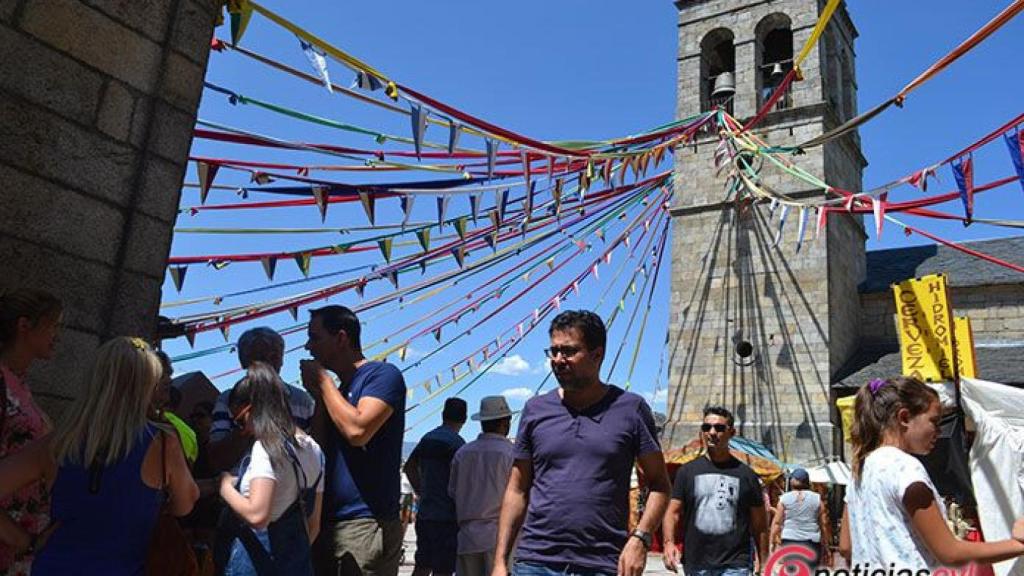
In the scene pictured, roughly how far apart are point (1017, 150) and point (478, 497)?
22.4ft

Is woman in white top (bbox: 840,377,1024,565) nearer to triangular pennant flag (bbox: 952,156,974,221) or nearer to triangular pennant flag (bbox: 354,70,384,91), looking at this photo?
triangular pennant flag (bbox: 354,70,384,91)

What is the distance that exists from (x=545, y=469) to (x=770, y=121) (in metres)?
17.0

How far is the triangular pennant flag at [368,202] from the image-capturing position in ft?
26.5

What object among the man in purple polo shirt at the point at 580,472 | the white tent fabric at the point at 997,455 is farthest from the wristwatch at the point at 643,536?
the white tent fabric at the point at 997,455

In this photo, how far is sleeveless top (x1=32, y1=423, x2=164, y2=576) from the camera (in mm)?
2488

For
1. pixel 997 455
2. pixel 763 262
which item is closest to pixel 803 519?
pixel 997 455

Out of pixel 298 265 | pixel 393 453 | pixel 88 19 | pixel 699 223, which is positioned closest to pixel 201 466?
pixel 393 453

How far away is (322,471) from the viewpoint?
3.28 m

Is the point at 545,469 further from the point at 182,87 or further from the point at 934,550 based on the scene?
the point at 182,87

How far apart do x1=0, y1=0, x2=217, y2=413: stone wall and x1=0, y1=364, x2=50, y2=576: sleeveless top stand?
79 centimetres

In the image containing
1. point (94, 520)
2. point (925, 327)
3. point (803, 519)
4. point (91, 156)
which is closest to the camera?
point (94, 520)

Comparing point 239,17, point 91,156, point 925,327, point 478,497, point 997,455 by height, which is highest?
point 239,17

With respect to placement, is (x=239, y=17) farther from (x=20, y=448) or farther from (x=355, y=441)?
(x=20, y=448)

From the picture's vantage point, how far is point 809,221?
17.4m
